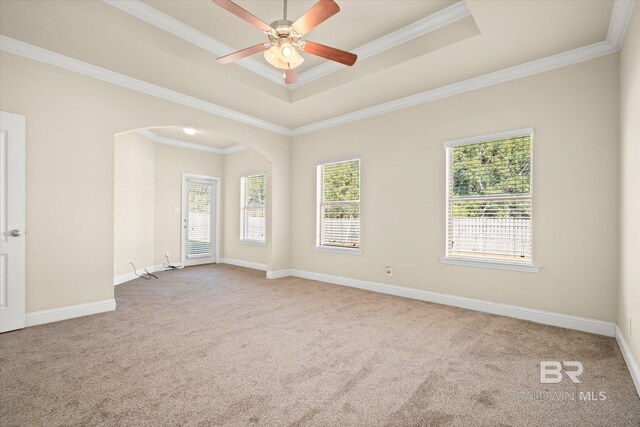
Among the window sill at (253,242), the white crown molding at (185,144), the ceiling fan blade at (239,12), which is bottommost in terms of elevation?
the window sill at (253,242)

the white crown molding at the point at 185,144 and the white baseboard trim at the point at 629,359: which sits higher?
the white crown molding at the point at 185,144

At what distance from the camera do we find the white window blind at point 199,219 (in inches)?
291

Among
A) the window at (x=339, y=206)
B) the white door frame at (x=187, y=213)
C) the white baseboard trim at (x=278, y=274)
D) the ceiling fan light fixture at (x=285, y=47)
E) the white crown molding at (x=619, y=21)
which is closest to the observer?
the white crown molding at (x=619, y=21)

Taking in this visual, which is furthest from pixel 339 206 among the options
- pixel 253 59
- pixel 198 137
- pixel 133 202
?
pixel 133 202

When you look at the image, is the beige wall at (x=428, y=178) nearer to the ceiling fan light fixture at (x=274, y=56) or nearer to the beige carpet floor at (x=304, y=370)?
the beige carpet floor at (x=304, y=370)

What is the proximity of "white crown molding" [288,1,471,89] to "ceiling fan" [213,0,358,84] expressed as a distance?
1034mm

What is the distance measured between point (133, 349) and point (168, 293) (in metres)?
2.12

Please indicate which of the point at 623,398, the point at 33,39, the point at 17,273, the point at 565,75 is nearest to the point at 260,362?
the point at 623,398

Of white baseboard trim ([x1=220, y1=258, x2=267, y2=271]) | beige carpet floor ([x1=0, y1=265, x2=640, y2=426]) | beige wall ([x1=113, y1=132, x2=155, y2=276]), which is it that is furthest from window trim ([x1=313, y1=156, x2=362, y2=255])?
beige wall ([x1=113, y1=132, x2=155, y2=276])

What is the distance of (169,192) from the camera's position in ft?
22.9

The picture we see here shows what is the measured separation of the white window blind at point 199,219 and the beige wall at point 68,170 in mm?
3530

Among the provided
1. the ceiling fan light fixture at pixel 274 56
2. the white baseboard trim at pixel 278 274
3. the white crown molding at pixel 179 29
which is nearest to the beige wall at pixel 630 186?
the ceiling fan light fixture at pixel 274 56

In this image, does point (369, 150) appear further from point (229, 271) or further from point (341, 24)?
point (229, 271)

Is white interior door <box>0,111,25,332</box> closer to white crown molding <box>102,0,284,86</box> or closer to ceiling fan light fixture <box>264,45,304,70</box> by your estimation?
white crown molding <box>102,0,284,86</box>
